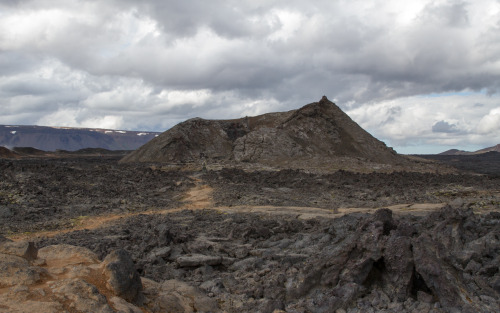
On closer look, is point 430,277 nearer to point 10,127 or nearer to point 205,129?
point 205,129

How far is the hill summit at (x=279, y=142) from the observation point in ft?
120

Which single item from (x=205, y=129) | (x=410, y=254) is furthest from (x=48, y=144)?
(x=410, y=254)

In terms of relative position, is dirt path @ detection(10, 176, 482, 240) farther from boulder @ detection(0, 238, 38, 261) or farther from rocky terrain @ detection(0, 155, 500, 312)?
boulder @ detection(0, 238, 38, 261)

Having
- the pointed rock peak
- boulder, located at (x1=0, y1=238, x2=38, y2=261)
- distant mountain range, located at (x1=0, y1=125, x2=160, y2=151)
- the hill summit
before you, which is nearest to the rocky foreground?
boulder, located at (x1=0, y1=238, x2=38, y2=261)

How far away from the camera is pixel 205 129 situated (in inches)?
1795

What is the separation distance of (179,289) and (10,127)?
138 m

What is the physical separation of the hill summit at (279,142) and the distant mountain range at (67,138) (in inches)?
3603

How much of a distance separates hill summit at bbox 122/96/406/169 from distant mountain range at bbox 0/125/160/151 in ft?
300

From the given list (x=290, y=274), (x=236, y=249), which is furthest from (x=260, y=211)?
(x=290, y=274)

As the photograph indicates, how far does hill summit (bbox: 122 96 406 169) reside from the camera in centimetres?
3666

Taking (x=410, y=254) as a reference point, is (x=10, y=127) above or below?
above

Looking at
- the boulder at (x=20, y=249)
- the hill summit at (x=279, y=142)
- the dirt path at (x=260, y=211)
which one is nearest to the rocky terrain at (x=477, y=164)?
the hill summit at (x=279, y=142)

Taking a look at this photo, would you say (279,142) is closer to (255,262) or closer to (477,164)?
(255,262)

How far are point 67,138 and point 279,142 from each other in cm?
11651
